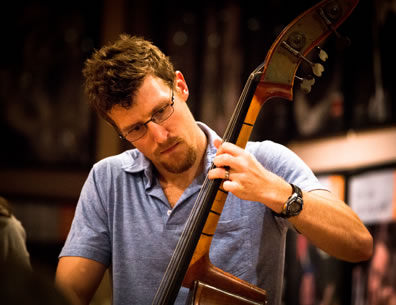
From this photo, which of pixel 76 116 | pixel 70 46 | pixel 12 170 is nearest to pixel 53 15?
pixel 70 46

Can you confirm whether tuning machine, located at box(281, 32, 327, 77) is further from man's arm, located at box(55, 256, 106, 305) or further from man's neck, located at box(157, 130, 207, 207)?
man's arm, located at box(55, 256, 106, 305)

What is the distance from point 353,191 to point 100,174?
6.10 ft

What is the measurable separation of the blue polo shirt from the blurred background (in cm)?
141

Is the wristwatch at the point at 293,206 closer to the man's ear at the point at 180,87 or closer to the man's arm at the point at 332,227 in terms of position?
the man's arm at the point at 332,227

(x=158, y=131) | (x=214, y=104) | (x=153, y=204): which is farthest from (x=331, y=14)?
(x=214, y=104)

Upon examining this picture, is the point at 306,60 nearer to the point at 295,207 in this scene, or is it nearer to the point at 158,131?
the point at 295,207

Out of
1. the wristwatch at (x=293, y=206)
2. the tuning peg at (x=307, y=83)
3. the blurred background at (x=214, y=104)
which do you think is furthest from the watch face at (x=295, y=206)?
the blurred background at (x=214, y=104)

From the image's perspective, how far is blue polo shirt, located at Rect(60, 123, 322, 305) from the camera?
180cm

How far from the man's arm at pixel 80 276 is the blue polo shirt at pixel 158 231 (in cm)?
3

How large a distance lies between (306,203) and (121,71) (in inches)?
29.8

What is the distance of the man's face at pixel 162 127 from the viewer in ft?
6.01

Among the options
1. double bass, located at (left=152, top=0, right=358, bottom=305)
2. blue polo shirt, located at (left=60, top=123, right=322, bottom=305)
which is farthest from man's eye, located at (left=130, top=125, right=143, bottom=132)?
double bass, located at (left=152, top=0, right=358, bottom=305)

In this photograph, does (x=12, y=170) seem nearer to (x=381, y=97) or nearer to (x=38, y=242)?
(x=38, y=242)

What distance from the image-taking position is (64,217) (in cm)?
537
